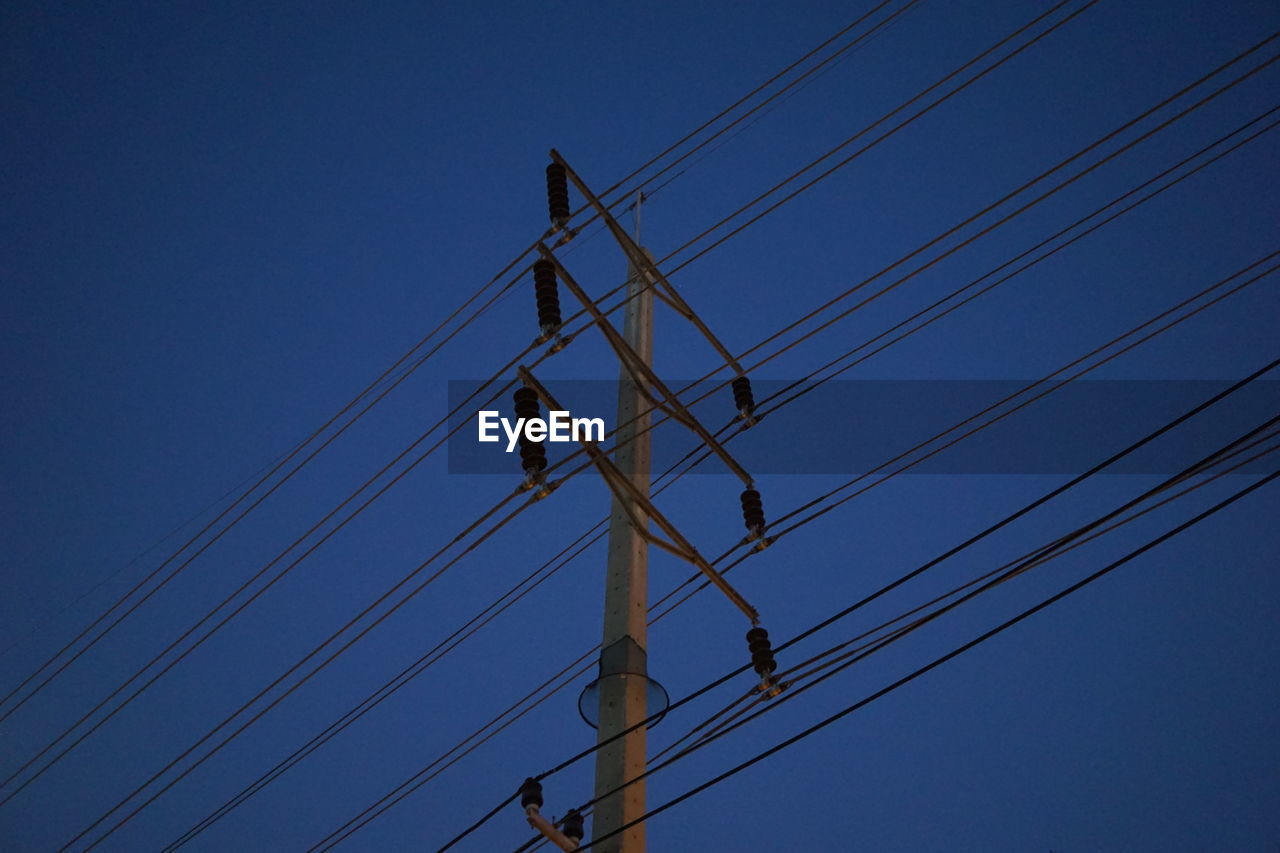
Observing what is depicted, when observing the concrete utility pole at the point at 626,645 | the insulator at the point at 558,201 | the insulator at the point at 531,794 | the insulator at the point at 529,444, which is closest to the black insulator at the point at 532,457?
the insulator at the point at 529,444

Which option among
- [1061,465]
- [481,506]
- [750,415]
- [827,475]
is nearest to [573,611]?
[481,506]

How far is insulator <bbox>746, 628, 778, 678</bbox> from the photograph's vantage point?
7.58m

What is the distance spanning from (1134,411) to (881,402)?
3903 centimetres

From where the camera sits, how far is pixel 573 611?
169 meters

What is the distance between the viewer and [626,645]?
763cm

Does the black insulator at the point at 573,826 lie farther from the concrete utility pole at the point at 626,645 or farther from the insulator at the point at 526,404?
the insulator at the point at 526,404

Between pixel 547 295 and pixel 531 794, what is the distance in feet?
13.1

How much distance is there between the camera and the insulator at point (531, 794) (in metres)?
7.30

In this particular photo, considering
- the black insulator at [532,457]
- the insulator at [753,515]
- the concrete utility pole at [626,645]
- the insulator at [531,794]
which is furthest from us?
the insulator at [753,515]

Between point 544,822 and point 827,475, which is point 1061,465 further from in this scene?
point 544,822

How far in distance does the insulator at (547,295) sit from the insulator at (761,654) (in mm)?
3041

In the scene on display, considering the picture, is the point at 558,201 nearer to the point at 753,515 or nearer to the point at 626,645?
the point at 753,515

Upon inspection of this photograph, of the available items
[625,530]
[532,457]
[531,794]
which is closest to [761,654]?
[625,530]

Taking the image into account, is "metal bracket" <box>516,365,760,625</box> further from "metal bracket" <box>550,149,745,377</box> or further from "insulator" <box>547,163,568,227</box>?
"insulator" <box>547,163,568,227</box>
